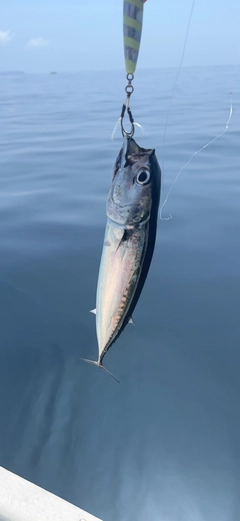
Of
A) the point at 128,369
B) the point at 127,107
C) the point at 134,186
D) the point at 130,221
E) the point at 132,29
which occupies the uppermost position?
the point at 132,29

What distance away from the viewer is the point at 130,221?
7.22 feet

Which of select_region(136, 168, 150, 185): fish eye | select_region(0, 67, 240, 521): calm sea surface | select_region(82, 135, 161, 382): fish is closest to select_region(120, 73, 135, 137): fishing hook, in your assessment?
select_region(82, 135, 161, 382): fish

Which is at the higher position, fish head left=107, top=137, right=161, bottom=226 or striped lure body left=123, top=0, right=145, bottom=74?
striped lure body left=123, top=0, right=145, bottom=74

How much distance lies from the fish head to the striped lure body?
1.52 feet

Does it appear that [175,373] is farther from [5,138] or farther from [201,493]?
[5,138]

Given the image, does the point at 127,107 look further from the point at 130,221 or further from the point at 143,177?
the point at 130,221

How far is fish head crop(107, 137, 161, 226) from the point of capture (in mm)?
2182

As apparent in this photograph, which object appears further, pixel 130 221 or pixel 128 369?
pixel 128 369

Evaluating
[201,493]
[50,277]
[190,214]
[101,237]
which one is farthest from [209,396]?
[190,214]

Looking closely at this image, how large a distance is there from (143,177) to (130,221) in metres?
0.24

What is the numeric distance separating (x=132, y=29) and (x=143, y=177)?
79cm

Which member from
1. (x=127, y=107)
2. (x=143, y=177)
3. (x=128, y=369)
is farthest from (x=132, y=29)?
(x=128, y=369)

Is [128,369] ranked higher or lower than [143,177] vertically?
lower

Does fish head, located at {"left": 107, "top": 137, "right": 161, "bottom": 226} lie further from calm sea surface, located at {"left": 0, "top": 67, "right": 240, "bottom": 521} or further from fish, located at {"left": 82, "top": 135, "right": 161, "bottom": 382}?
calm sea surface, located at {"left": 0, "top": 67, "right": 240, "bottom": 521}
